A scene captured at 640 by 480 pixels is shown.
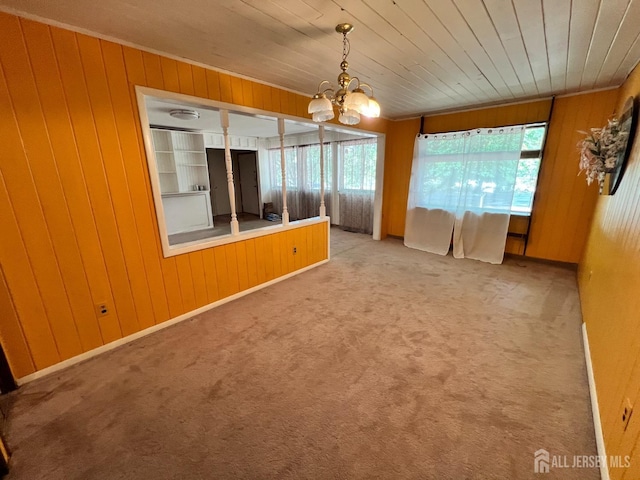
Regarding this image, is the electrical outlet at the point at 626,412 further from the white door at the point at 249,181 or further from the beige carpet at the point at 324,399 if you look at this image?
the white door at the point at 249,181

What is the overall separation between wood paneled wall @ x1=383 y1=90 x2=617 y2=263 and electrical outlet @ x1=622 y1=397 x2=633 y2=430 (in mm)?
3198

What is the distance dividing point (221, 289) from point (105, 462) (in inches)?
62.7

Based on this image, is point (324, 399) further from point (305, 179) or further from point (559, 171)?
point (305, 179)

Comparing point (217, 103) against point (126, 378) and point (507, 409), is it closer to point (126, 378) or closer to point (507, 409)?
point (126, 378)

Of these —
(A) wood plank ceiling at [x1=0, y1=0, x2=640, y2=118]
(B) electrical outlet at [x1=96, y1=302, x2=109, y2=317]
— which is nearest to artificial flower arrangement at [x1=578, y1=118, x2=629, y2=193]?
(A) wood plank ceiling at [x1=0, y1=0, x2=640, y2=118]

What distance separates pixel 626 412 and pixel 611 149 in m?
1.94

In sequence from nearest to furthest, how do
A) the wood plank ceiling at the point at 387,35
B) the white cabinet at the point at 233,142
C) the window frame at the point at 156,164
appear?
the wood plank ceiling at the point at 387,35 → the window frame at the point at 156,164 → the white cabinet at the point at 233,142

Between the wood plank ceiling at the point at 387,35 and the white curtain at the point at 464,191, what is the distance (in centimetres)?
112

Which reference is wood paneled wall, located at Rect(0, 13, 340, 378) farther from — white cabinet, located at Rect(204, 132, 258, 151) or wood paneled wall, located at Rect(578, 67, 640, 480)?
white cabinet, located at Rect(204, 132, 258, 151)

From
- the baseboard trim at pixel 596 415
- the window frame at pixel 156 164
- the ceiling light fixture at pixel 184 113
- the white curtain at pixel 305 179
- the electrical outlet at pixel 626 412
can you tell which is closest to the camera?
the electrical outlet at pixel 626 412

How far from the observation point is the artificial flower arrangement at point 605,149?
6.32ft

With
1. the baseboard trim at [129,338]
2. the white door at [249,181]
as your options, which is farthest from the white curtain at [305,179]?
the baseboard trim at [129,338]

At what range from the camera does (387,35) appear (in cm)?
178

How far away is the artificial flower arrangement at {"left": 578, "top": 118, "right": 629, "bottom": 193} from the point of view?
1.93 m
